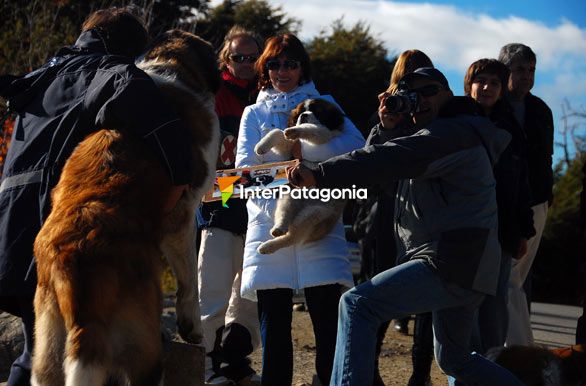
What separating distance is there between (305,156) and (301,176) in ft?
3.08

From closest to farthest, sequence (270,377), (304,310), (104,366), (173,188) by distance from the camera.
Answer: (104,366), (173,188), (270,377), (304,310)

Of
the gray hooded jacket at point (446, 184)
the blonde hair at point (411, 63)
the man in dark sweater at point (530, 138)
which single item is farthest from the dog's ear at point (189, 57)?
the man in dark sweater at point (530, 138)

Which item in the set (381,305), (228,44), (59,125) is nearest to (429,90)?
(381,305)

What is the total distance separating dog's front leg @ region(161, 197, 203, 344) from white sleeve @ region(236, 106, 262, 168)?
40.3 inches

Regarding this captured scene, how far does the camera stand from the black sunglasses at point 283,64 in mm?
5320

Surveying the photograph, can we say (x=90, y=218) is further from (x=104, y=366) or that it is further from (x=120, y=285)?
(x=104, y=366)

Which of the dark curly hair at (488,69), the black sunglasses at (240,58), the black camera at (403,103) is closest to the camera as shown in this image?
the black camera at (403,103)

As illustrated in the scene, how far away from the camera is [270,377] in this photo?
4859 millimetres

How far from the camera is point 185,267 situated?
4.33 meters

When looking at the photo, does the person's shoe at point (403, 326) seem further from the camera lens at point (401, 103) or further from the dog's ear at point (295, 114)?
the camera lens at point (401, 103)

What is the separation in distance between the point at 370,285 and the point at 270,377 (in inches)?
41.2

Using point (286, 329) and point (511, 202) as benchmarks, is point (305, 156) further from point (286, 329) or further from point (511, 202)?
point (511, 202)

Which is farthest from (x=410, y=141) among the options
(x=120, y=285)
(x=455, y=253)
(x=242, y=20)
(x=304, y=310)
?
(x=242, y=20)

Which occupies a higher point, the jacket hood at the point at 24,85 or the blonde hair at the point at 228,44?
the blonde hair at the point at 228,44
